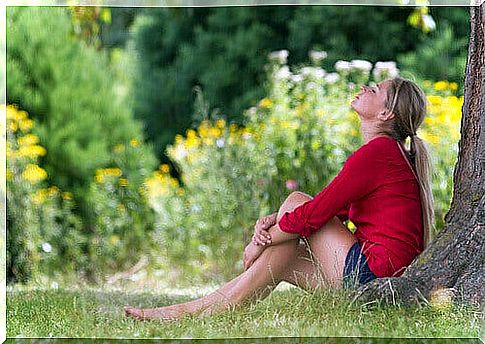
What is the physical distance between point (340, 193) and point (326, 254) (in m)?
0.27

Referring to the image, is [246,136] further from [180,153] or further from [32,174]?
[32,174]

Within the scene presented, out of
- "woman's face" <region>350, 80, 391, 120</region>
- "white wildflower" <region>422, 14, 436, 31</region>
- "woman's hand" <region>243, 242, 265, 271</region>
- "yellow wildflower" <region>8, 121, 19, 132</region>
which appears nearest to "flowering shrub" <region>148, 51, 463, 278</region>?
"white wildflower" <region>422, 14, 436, 31</region>

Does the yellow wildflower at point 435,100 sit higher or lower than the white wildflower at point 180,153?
higher

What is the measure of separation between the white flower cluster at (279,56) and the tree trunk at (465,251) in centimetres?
169

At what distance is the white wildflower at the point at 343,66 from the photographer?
16.1 ft

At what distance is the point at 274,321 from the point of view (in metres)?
3.60

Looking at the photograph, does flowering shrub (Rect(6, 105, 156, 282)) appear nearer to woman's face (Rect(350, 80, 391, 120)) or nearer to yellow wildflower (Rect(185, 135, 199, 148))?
yellow wildflower (Rect(185, 135, 199, 148))

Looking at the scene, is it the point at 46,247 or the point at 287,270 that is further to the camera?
the point at 46,247

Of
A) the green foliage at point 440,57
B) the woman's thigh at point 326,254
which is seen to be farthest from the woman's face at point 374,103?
the green foliage at point 440,57

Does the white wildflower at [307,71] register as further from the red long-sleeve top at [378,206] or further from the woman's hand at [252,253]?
the woman's hand at [252,253]

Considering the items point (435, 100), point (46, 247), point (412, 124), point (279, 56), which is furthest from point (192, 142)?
point (412, 124)

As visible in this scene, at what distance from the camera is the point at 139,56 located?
541cm

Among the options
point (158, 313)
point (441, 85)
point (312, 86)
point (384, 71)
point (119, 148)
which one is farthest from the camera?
point (119, 148)

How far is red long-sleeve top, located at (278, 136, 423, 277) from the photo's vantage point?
359 cm
